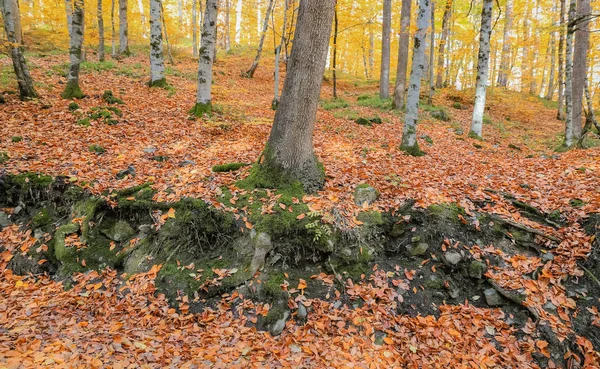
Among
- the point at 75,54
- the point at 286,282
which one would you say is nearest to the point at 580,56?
the point at 286,282

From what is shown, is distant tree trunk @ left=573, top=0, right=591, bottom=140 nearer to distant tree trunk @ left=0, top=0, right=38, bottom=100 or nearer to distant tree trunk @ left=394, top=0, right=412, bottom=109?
distant tree trunk @ left=394, top=0, right=412, bottom=109

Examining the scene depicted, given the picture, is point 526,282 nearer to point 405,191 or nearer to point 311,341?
point 405,191

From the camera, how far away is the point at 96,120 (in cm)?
873

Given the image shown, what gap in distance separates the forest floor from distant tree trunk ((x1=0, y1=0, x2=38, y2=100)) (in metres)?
0.49

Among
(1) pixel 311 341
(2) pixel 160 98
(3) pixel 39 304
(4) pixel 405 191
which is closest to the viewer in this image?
(1) pixel 311 341

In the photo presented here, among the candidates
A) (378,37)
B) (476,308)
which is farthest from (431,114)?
(378,37)

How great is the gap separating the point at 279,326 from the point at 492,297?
3.16m

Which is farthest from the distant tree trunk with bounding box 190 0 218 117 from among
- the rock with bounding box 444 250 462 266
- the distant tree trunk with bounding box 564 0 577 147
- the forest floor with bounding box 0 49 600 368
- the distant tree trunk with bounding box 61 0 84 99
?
the distant tree trunk with bounding box 564 0 577 147

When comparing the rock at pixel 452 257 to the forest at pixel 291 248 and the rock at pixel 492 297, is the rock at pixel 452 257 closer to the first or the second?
the forest at pixel 291 248

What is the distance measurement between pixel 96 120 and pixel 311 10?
23.5 ft

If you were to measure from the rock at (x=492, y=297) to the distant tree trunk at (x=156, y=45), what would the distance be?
43.6 ft

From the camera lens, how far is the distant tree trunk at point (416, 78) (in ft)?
25.6

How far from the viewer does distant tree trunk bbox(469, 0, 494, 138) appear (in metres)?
Result: 10.7

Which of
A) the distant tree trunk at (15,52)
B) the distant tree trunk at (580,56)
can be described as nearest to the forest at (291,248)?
the distant tree trunk at (15,52)
